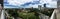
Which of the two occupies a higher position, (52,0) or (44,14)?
(52,0)

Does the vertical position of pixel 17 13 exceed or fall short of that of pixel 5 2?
it falls short

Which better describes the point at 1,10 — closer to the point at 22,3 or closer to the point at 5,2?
the point at 5,2

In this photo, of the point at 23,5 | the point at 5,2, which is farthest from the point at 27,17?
the point at 5,2

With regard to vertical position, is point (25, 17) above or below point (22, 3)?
below

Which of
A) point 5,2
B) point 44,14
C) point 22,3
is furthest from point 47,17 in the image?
point 5,2

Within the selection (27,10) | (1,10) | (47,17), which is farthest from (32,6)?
(1,10)

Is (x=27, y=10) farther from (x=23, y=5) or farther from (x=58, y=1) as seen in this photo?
(x=58, y=1)

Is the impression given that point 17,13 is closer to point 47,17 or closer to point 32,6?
point 32,6
